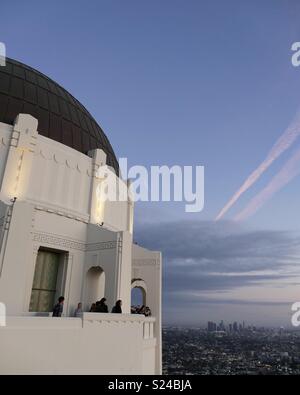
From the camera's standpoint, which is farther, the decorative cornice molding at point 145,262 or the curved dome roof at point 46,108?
the decorative cornice molding at point 145,262

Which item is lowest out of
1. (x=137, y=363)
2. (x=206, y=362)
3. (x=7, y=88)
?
(x=206, y=362)

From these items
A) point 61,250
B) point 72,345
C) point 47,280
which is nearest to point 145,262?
point 61,250

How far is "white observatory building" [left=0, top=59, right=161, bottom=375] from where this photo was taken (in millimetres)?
8219

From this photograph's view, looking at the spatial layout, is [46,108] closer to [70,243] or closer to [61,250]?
[70,243]

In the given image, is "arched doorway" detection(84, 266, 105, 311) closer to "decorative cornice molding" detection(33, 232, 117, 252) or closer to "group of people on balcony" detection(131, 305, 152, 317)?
"decorative cornice molding" detection(33, 232, 117, 252)

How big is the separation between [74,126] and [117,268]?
8.61m

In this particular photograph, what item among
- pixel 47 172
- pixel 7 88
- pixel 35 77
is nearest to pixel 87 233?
pixel 47 172

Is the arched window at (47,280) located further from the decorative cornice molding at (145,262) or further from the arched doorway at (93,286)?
the decorative cornice molding at (145,262)

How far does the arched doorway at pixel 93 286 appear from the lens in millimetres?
14094

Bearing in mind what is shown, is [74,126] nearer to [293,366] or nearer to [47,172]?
[47,172]

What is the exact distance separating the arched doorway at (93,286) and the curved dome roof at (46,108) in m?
6.53

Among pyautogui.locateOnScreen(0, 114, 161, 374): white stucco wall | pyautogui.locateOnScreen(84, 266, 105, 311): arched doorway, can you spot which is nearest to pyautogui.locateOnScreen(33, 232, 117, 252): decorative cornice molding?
pyautogui.locateOnScreen(0, 114, 161, 374): white stucco wall

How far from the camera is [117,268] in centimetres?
1277

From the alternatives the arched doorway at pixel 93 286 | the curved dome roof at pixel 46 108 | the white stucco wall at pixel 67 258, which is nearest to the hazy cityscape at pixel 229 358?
the white stucco wall at pixel 67 258
